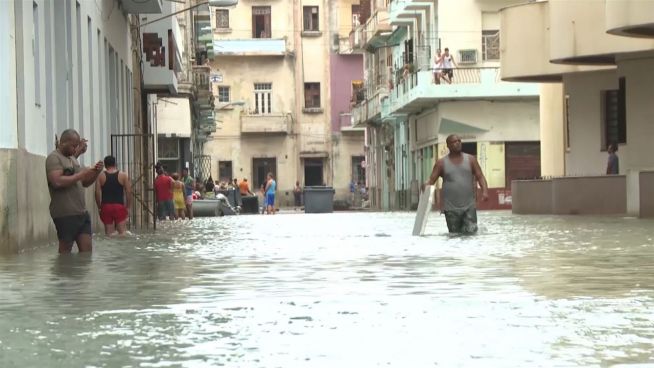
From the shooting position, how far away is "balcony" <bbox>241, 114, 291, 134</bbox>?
286 feet

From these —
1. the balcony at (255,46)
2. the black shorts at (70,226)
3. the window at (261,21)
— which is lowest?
the black shorts at (70,226)

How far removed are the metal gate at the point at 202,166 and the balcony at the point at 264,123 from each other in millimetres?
3177

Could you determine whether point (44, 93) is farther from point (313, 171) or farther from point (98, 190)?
point (313, 171)

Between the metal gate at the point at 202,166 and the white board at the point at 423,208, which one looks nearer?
the white board at the point at 423,208

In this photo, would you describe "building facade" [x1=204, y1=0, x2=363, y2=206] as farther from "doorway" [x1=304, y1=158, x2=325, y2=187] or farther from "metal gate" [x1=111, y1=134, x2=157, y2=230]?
"metal gate" [x1=111, y1=134, x2=157, y2=230]

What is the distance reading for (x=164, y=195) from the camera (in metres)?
42.0

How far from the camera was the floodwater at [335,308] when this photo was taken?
23.2 feet

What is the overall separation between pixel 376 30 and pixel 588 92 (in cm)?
3423

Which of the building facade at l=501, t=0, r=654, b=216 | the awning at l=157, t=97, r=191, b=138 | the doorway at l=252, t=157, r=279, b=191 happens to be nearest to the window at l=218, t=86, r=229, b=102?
the doorway at l=252, t=157, r=279, b=191

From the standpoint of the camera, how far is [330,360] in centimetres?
682

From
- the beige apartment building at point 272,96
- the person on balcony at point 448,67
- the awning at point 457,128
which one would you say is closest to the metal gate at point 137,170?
the person on balcony at point 448,67

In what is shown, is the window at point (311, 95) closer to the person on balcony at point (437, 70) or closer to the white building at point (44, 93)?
the person on balcony at point (437, 70)

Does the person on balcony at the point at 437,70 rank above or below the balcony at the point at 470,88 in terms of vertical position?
above

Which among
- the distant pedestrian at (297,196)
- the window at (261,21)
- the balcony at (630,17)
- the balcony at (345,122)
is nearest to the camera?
the balcony at (630,17)
